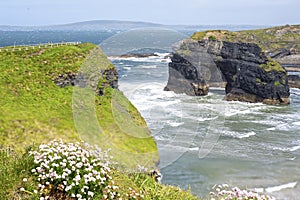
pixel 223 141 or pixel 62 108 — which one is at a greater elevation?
pixel 62 108

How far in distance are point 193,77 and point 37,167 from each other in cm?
6015

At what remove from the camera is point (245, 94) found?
6450 centimetres

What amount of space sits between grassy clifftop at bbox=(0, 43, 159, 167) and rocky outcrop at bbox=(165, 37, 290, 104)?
29.3m

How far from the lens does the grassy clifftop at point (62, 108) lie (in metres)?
24.6

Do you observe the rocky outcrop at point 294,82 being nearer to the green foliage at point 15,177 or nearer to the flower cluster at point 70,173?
the flower cluster at point 70,173

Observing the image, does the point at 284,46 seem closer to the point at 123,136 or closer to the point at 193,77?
the point at 193,77

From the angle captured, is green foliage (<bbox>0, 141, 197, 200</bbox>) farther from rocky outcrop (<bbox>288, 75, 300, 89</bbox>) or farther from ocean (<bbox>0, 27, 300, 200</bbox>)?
rocky outcrop (<bbox>288, 75, 300, 89</bbox>)

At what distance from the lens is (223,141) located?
39094 millimetres

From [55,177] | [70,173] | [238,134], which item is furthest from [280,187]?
[55,177]

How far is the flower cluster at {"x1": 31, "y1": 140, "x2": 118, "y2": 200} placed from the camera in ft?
22.3

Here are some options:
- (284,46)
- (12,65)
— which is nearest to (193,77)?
(12,65)

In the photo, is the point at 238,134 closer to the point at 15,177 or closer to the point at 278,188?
the point at 278,188

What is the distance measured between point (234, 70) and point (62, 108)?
145 ft

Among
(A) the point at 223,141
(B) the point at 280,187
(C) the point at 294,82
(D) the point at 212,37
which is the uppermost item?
(D) the point at 212,37
